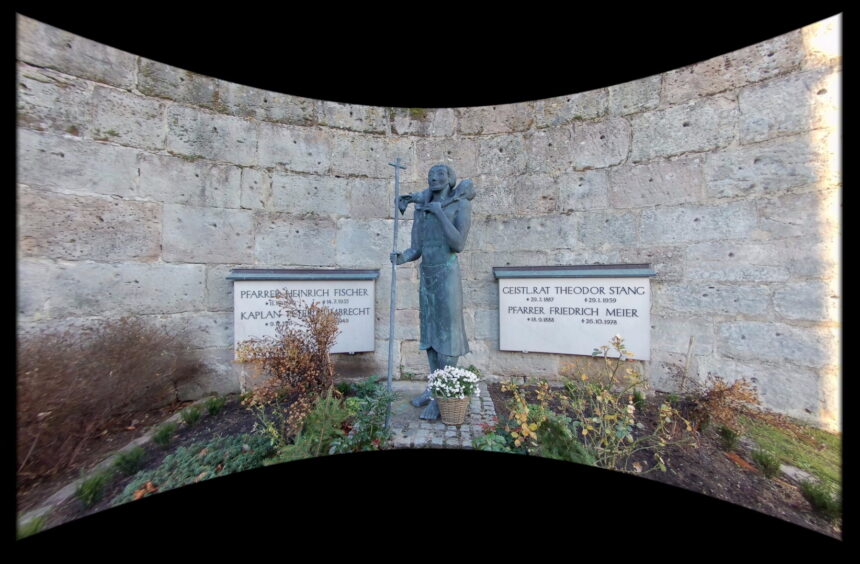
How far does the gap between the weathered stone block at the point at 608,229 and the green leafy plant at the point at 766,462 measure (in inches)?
87.6

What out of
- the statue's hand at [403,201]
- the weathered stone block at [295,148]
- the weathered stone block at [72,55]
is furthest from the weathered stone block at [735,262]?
the weathered stone block at [72,55]

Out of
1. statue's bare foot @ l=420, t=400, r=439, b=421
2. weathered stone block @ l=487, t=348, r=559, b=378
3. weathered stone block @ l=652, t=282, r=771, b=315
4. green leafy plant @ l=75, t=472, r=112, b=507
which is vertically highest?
weathered stone block @ l=652, t=282, r=771, b=315

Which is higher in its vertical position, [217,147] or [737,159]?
[217,147]

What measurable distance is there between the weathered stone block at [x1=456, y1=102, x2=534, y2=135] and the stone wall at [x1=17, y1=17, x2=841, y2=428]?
26mm

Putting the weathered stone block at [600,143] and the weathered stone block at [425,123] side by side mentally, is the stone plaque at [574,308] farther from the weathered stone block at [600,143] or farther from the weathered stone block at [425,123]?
the weathered stone block at [425,123]

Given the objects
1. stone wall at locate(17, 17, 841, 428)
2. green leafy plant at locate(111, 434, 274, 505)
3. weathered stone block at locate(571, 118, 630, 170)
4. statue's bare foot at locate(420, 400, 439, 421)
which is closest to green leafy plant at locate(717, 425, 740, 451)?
stone wall at locate(17, 17, 841, 428)

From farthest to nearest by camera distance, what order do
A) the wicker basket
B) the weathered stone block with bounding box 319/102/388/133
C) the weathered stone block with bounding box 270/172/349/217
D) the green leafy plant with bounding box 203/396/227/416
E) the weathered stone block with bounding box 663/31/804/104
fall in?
the weathered stone block with bounding box 319/102/388/133 < the weathered stone block with bounding box 270/172/349/217 < the green leafy plant with bounding box 203/396/227/416 < the weathered stone block with bounding box 663/31/804/104 < the wicker basket

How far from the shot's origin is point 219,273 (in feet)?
12.7

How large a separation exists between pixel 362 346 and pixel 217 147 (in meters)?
2.97

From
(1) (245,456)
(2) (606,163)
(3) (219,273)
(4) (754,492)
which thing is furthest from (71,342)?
(2) (606,163)

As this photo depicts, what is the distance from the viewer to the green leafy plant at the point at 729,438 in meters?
2.64

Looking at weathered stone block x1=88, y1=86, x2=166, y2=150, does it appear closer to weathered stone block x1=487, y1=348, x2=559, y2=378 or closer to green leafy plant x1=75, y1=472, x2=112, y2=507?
green leafy plant x1=75, y1=472, x2=112, y2=507

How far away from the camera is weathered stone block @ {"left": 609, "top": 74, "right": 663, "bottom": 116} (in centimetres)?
369

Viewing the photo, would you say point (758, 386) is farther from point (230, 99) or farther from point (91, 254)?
point (91, 254)
